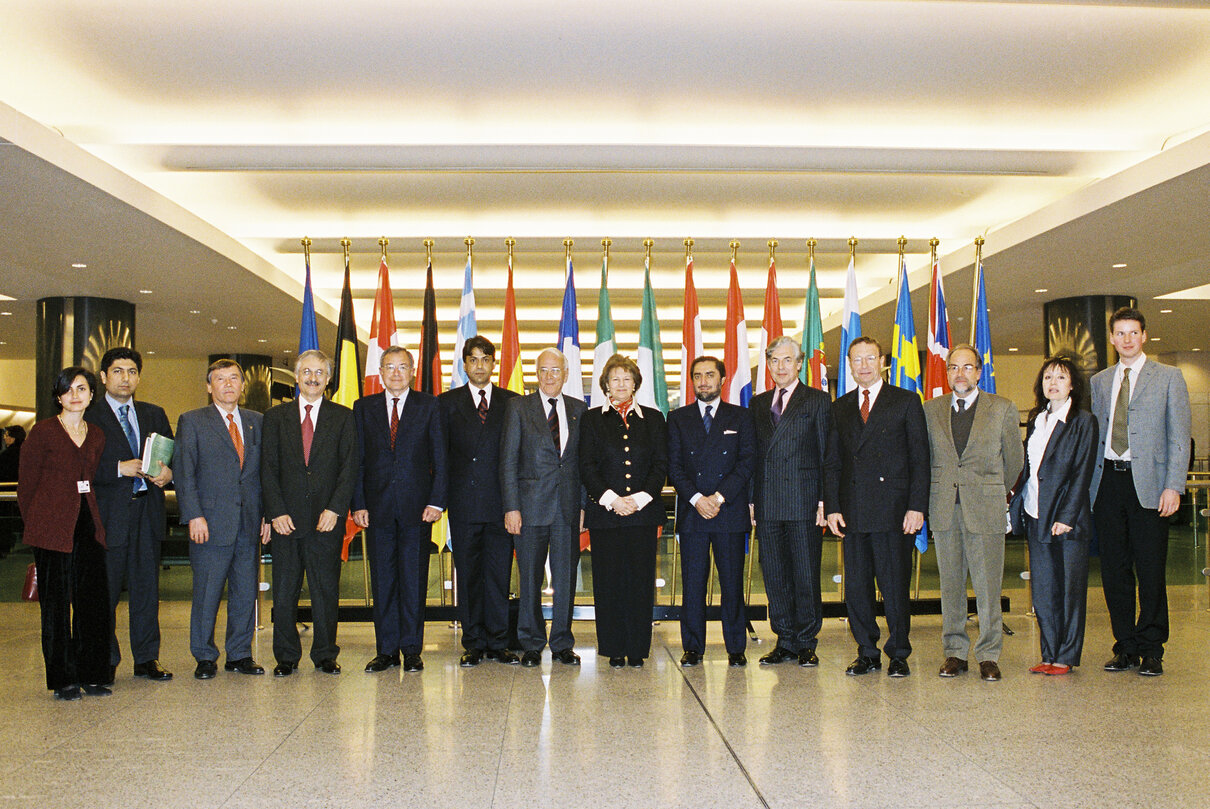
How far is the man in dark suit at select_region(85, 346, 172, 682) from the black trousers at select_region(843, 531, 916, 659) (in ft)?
11.9

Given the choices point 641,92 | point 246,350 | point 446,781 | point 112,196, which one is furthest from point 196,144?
point 246,350

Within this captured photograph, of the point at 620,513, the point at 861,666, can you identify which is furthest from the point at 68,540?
the point at 861,666

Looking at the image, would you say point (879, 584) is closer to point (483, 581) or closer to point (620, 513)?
point (620, 513)

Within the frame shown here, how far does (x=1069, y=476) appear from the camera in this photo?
477cm

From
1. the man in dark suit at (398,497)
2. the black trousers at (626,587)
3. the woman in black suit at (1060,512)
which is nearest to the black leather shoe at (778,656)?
the black trousers at (626,587)

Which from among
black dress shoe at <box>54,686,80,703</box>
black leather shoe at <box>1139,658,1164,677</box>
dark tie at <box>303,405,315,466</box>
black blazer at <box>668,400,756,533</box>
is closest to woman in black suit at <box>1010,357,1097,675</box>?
black leather shoe at <box>1139,658,1164,677</box>

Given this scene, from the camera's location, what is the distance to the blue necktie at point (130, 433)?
15.9 feet

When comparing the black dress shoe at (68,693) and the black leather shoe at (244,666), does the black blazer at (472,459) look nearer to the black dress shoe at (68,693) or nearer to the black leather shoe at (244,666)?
the black leather shoe at (244,666)

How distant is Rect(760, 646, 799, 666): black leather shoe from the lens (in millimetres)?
5145

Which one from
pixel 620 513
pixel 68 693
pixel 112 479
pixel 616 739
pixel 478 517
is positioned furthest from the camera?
pixel 478 517

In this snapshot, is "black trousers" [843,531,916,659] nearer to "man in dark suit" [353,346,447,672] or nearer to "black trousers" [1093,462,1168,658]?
"black trousers" [1093,462,1168,658]

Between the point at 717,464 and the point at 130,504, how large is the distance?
122 inches

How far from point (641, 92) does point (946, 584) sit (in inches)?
142

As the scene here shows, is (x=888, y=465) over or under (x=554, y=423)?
under
